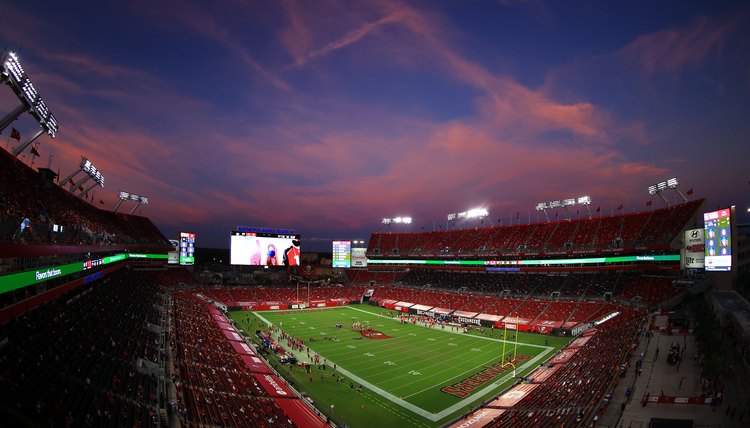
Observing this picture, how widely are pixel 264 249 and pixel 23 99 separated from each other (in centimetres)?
5084

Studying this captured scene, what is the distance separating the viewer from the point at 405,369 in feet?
113

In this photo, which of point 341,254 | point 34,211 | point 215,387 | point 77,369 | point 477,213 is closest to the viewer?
point 77,369

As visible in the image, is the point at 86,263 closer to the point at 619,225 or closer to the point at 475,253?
the point at 475,253

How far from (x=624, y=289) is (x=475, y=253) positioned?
92.4 feet

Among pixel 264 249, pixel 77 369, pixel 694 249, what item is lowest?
pixel 77 369

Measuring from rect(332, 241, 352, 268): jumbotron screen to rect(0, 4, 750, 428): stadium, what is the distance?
13.3 m

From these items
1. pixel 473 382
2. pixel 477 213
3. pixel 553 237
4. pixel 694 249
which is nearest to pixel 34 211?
pixel 473 382

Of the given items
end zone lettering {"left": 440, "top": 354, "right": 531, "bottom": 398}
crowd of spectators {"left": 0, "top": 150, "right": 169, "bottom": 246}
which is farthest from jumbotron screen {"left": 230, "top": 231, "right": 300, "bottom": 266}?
end zone lettering {"left": 440, "top": 354, "right": 531, "bottom": 398}

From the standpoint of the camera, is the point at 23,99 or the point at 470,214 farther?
the point at 470,214

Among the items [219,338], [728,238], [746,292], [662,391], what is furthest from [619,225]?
[219,338]

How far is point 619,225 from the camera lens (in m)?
60.2

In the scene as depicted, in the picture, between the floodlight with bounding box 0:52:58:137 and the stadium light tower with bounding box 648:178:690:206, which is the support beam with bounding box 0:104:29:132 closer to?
the floodlight with bounding box 0:52:58:137

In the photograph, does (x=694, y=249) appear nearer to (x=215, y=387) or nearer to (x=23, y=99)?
(x=215, y=387)

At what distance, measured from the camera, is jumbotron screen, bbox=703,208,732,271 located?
33.3m
